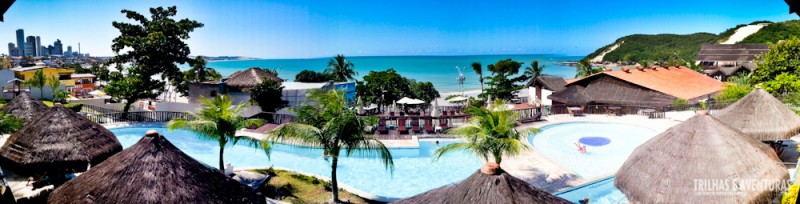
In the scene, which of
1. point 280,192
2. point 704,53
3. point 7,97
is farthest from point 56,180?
point 704,53

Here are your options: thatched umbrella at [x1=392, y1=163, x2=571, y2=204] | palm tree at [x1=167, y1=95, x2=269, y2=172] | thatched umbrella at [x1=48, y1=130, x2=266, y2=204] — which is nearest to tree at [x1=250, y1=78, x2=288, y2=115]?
palm tree at [x1=167, y1=95, x2=269, y2=172]

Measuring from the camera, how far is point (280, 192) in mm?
10969

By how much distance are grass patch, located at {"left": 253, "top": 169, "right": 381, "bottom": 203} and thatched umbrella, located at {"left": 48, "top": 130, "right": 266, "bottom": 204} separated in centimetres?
305

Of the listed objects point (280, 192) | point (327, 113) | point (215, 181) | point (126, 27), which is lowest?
point (280, 192)

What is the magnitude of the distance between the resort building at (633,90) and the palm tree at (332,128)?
63.4 feet

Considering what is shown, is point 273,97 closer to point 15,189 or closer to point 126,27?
point 126,27

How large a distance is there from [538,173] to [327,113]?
637 cm

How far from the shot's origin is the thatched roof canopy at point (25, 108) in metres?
13.7

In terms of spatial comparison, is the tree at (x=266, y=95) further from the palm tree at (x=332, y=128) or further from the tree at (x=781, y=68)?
the tree at (x=781, y=68)

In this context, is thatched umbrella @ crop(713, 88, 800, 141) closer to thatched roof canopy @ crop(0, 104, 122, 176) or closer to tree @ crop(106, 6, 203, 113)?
thatched roof canopy @ crop(0, 104, 122, 176)

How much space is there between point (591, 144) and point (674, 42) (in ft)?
485

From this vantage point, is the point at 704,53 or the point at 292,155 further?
the point at 704,53

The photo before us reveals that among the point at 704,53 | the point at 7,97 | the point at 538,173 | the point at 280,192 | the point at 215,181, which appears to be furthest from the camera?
the point at 704,53

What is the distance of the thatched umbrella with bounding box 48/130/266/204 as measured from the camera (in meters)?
6.71
